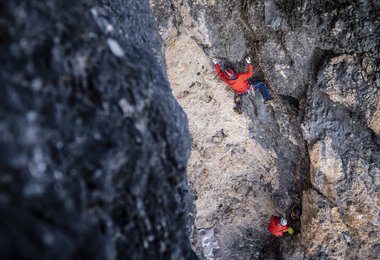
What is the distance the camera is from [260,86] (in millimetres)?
6602

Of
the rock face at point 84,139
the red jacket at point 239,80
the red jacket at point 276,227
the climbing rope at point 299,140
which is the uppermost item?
the rock face at point 84,139

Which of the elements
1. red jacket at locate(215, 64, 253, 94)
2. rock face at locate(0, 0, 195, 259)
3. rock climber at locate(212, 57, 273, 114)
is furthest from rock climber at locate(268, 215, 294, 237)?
rock face at locate(0, 0, 195, 259)

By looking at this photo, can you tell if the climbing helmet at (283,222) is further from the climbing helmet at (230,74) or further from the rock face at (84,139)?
the rock face at (84,139)

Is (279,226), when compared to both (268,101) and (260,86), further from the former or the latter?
(260,86)

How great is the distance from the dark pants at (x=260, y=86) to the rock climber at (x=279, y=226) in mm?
2658

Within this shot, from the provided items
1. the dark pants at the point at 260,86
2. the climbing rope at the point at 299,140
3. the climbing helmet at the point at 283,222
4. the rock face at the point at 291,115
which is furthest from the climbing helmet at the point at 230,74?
the climbing helmet at the point at 283,222

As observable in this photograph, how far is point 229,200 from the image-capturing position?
314 inches

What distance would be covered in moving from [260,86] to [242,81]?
45 centimetres

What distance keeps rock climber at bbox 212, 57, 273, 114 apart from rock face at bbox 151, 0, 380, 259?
0.56 ft

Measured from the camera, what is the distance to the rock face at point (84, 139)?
2.51 metres

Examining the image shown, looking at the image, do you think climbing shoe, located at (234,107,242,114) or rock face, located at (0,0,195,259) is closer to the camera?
rock face, located at (0,0,195,259)

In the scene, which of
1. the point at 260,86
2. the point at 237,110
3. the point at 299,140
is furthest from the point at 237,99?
the point at 299,140

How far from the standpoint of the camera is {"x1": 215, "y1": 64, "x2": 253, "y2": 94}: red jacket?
629 cm

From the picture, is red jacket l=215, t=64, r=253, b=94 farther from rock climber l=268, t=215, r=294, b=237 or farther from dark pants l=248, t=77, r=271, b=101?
rock climber l=268, t=215, r=294, b=237
